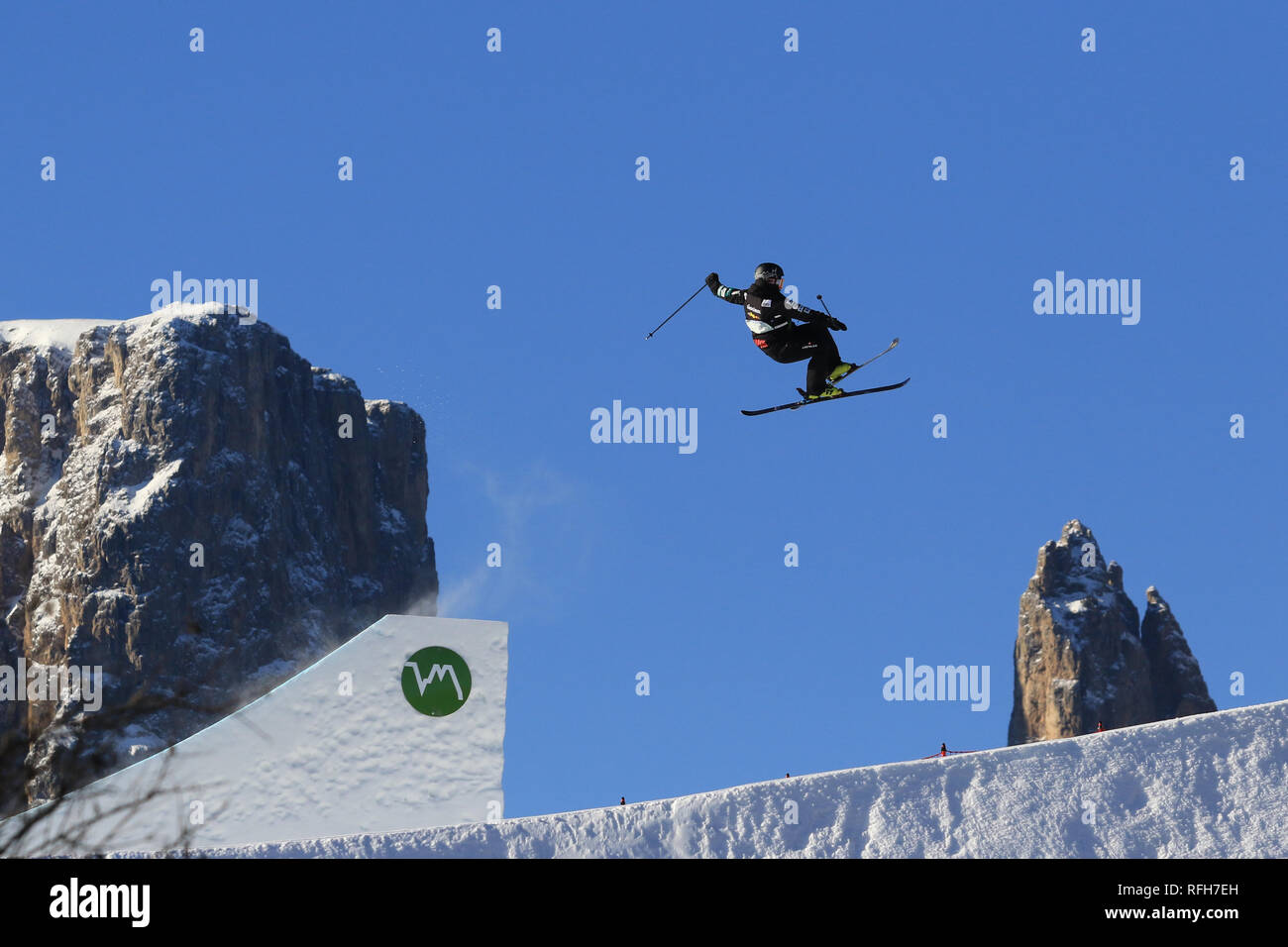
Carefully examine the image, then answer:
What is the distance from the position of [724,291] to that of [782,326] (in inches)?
39.4

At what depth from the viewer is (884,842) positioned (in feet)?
89.4

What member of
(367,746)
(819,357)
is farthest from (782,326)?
(367,746)

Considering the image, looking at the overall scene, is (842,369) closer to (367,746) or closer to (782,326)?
(782,326)

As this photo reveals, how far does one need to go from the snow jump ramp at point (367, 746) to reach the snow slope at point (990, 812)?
4.27 feet

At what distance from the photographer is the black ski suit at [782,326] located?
77.2 ft

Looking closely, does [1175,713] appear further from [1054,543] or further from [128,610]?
[128,610]

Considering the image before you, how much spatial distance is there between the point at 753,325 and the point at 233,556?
130094 mm

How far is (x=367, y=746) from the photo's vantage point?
28.4m

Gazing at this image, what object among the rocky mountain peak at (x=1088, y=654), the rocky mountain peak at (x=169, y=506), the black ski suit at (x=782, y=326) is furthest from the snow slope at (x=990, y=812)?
the rocky mountain peak at (x=169, y=506)

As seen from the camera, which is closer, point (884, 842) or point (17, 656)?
point (884, 842)

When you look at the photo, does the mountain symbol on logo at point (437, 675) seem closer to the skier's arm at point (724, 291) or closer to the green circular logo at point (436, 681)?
the green circular logo at point (436, 681)

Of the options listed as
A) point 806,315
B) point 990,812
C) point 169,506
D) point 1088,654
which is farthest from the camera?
point 169,506
